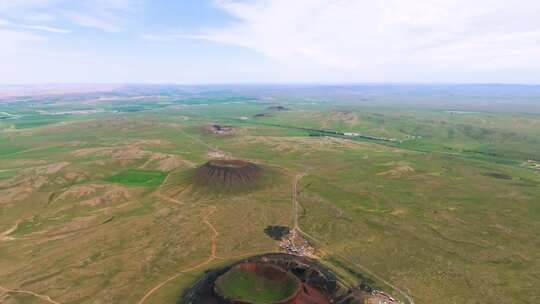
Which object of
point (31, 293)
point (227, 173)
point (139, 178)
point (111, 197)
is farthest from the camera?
point (139, 178)

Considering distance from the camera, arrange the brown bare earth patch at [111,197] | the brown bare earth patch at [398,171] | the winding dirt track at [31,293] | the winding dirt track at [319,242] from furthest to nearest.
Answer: the brown bare earth patch at [398,171], the brown bare earth patch at [111,197], the winding dirt track at [319,242], the winding dirt track at [31,293]

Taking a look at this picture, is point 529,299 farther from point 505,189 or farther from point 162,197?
point 162,197

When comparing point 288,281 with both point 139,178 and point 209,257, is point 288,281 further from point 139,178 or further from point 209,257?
point 139,178

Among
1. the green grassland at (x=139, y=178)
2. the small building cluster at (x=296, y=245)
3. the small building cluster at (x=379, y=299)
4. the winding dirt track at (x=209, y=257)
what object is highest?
the small building cluster at (x=379, y=299)

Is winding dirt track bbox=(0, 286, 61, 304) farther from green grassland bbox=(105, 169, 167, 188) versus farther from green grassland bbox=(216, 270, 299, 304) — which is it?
green grassland bbox=(105, 169, 167, 188)

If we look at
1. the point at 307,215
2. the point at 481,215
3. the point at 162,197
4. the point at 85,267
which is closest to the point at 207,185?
the point at 162,197

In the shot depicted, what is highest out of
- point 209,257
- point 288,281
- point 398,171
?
point 288,281

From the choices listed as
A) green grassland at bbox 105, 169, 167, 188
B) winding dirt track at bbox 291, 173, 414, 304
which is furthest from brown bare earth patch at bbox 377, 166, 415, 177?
green grassland at bbox 105, 169, 167, 188

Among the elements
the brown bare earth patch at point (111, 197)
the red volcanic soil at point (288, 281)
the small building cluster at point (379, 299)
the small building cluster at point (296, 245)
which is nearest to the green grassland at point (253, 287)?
the red volcanic soil at point (288, 281)

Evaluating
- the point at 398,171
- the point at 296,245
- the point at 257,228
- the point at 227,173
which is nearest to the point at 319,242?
the point at 296,245

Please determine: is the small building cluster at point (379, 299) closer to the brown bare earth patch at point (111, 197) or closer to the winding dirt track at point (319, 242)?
the winding dirt track at point (319, 242)
